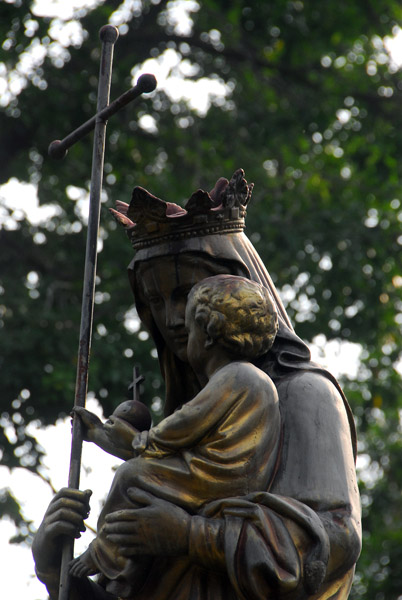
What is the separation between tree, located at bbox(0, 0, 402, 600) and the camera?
45.1 ft

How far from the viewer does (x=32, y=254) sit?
14.8 metres

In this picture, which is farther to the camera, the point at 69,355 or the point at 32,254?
the point at 32,254

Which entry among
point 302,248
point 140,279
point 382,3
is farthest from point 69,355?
point 140,279

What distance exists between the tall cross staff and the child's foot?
1.3 inches

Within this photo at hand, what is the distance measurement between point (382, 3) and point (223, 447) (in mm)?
12731

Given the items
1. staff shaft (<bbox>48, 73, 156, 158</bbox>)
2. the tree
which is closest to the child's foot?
staff shaft (<bbox>48, 73, 156, 158</bbox>)

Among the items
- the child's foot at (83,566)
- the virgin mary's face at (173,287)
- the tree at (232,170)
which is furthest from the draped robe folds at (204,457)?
the tree at (232,170)

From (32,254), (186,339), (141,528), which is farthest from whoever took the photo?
(32,254)

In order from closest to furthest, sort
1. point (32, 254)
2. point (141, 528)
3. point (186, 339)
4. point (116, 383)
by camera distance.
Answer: point (141, 528) < point (186, 339) < point (116, 383) < point (32, 254)

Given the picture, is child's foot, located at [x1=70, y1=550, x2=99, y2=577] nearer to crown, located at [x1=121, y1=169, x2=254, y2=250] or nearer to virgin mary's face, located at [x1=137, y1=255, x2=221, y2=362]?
virgin mary's face, located at [x1=137, y1=255, x2=221, y2=362]

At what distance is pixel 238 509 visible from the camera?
4.36 metres

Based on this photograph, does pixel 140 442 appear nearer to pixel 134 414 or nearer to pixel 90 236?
pixel 134 414

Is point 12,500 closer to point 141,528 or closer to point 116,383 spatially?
point 116,383

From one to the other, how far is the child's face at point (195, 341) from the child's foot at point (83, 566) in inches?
30.8
